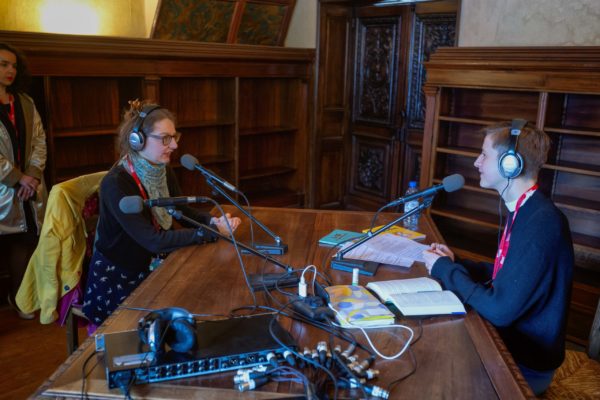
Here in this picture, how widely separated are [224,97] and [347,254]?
301 centimetres

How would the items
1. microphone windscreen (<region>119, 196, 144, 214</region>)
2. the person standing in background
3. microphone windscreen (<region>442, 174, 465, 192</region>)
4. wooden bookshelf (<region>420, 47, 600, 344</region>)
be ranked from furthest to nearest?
wooden bookshelf (<region>420, 47, 600, 344</region>) → the person standing in background → microphone windscreen (<region>442, 174, 465, 192</region>) → microphone windscreen (<region>119, 196, 144, 214</region>)

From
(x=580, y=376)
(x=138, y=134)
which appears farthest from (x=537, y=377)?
(x=138, y=134)

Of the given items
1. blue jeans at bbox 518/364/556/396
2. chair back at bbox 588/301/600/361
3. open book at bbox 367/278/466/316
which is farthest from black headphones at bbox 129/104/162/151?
chair back at bbox 588/301/600/361

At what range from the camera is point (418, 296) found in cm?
173

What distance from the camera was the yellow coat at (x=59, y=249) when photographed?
7.49ft

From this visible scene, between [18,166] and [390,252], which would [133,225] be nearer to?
[390,252]

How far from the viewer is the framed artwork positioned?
13.8ft

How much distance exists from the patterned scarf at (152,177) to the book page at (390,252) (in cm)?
82

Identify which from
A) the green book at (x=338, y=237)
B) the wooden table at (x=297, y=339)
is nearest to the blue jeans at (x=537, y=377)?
the wooden table at (x=297, y=339)

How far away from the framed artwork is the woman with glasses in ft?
6.74

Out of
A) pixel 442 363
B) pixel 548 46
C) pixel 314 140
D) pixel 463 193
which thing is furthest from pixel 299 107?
pixel 442 363

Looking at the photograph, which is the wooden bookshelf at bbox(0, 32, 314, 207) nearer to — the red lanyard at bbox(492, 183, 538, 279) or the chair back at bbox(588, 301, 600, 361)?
the red lanyard at bbox(492, 183, 538, 279)

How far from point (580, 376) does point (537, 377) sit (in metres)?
0.32

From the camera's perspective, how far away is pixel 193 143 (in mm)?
4766
